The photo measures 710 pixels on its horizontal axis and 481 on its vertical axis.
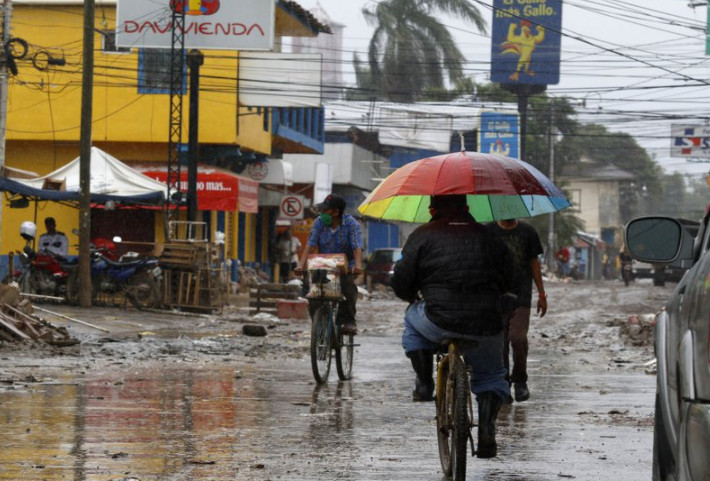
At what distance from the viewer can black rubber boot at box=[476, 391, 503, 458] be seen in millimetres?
7363

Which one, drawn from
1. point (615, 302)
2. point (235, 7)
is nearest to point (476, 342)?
point (235, 7)

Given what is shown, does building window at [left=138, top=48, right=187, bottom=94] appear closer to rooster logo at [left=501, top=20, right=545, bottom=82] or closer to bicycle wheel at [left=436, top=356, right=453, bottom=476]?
bicycle wheel at [left=436, top=356, right=453, bottom=476]

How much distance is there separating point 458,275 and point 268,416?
11.1 feet

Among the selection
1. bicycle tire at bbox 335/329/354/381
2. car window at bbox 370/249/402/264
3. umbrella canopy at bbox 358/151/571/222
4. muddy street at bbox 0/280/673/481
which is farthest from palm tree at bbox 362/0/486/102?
umbrella canopy at bbox 358/151/571/222

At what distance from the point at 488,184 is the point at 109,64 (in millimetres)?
29474

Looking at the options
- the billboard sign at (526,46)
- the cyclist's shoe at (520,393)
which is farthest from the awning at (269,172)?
the billboard sign at (526,46)

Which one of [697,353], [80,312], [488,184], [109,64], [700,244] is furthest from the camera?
[109,64]

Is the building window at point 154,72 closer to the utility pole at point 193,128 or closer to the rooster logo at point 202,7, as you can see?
the rooster logo at point 202,7

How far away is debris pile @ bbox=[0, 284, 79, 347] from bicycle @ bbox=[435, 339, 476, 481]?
9479mm

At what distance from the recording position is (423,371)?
770cm

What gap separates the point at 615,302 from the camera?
36.3 meters

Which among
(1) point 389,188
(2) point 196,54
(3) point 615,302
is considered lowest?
(3) point 615,302

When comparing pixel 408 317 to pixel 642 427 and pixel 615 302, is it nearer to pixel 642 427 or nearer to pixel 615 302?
pixel 642 427

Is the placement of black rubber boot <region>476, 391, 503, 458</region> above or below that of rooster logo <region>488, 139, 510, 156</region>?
below
